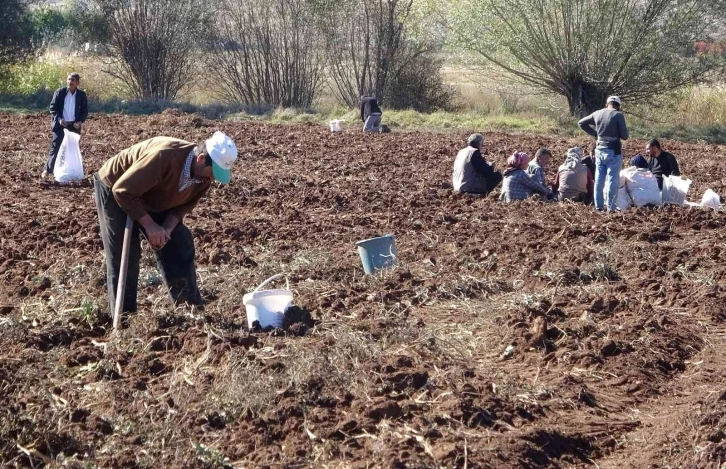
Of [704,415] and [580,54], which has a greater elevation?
[580,54]

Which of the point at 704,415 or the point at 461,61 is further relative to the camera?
the point at 461,61

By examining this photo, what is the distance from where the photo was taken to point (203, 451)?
14.1 feet

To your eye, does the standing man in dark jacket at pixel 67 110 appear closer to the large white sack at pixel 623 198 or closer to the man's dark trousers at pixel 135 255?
the man's dark trousers at pixel 135 255

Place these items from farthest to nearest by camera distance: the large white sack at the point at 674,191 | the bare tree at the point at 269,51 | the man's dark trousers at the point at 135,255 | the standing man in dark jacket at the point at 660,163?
1. the bare tree at the point at 269,51
2. the standing man in dark jacket at the point at 660,163
3. the large white sack at the point at 674,191
4. the man's dark trousers at the point at 135,255

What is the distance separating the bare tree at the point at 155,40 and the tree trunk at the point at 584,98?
34.3ft

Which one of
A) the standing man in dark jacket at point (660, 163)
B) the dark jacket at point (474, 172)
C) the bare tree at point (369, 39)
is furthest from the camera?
the bare tree at point (369, 39)

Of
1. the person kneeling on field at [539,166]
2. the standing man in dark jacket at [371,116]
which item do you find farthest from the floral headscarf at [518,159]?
the standing man in dark jacket at [371,116]

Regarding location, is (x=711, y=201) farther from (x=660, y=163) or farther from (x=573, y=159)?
(x=573, y=159)

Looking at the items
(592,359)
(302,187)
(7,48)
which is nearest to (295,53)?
(7,48)

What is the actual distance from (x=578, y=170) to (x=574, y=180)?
0.41 ft

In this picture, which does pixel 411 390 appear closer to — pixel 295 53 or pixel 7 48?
pixel 295 53

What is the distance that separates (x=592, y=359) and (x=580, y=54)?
1741 cm

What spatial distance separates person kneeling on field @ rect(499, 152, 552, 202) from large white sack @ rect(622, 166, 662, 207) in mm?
918

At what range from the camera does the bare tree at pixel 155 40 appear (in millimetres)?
25719
